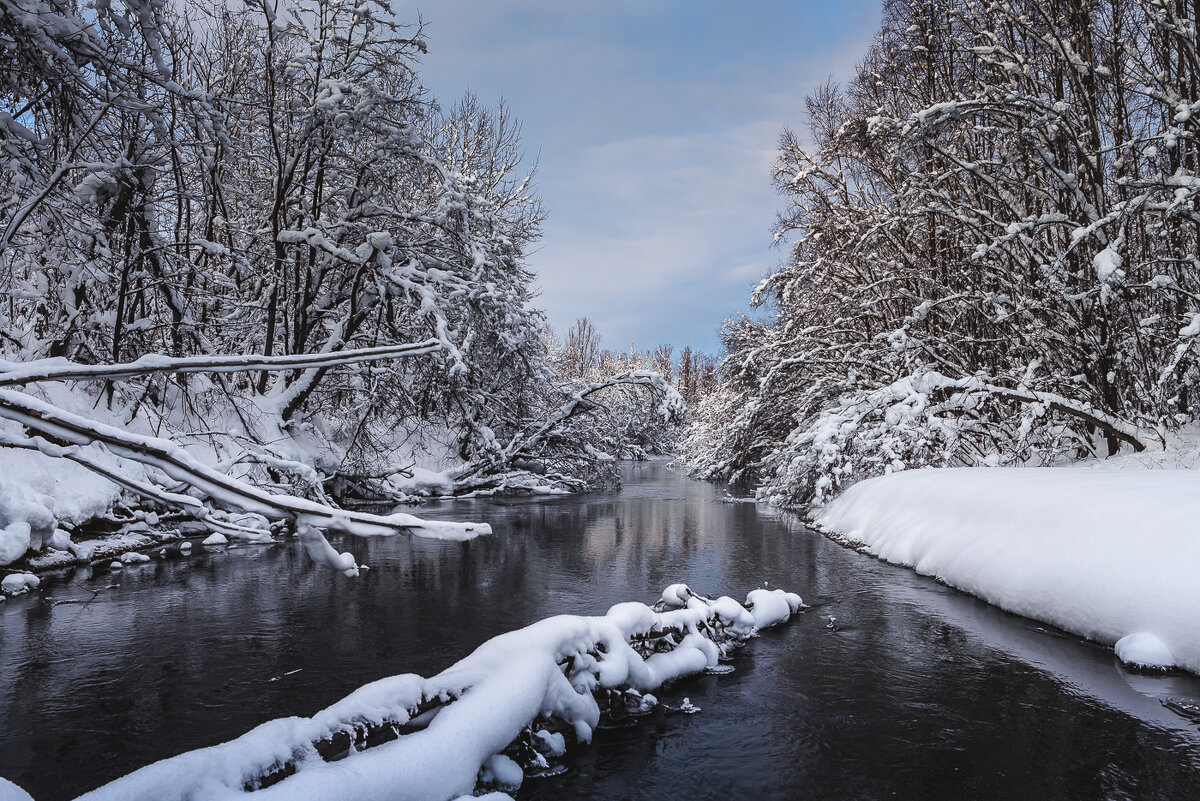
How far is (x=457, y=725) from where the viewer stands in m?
3.38

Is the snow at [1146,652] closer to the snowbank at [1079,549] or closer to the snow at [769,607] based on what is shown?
the snowbank at [1079,549]

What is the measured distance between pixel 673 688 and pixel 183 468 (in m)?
4.29

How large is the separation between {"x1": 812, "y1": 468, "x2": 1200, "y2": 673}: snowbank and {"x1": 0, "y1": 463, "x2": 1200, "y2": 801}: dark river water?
25 cm

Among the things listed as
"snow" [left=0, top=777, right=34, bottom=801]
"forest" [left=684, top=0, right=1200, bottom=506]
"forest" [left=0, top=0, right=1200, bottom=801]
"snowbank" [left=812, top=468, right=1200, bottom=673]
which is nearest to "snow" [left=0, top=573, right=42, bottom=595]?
"forest" [left=0, top=0, right=1200, bottom=801]

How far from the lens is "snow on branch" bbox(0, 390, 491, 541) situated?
149 cm

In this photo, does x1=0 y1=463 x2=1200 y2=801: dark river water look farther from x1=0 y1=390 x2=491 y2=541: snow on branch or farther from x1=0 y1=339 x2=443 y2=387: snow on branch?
x1=0 y1=339 x2=443 y2=387: snow on branch

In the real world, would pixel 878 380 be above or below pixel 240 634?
above

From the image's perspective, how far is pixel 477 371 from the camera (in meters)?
17.2

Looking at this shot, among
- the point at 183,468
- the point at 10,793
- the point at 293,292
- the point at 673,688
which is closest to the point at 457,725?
the point at 10,793

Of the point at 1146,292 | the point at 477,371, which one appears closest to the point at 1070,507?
the point at 1146,292

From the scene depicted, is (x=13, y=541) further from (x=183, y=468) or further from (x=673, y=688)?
(x=183, y=468)

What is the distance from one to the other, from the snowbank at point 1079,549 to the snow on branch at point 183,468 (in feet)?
19.2

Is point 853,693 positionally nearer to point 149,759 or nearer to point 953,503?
point 149,759

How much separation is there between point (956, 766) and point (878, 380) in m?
14.5
